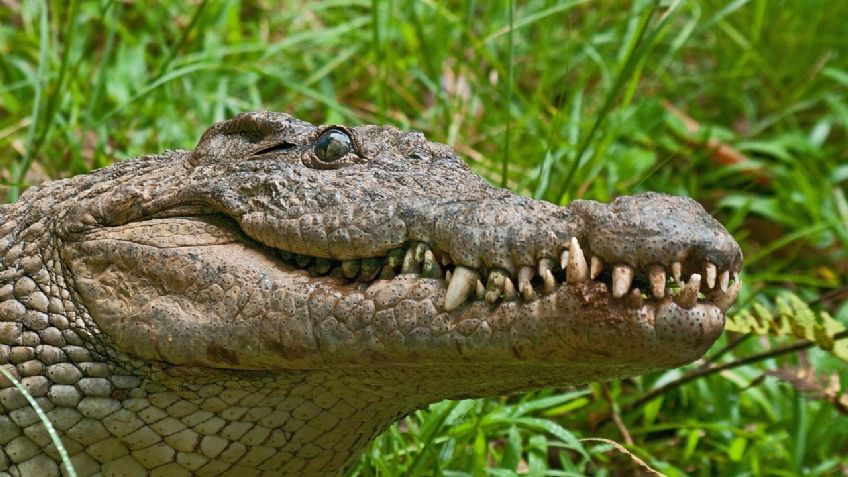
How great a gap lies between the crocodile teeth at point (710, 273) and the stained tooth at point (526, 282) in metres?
0.35

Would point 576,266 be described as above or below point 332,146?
below

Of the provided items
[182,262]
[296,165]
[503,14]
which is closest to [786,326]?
[296,165]

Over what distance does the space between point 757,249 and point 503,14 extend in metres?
1.84

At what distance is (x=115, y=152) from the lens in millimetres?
4738

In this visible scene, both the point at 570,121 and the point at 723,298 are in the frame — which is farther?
the point at 570,121

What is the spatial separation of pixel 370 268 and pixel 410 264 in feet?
0.39

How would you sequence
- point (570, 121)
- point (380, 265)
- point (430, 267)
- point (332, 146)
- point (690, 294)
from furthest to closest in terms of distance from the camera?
1. point (570, 121)
2. point (332, 146)
3. point (380, 265)
4. point (430, 267)
5. point (690, 294)

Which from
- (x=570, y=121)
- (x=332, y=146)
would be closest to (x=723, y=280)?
(x=332, y=146)

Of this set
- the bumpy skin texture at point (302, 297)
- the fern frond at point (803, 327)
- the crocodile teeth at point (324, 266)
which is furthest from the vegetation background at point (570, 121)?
the crocodile teeth at point (324, 266)

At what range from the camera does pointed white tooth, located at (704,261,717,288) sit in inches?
89.2

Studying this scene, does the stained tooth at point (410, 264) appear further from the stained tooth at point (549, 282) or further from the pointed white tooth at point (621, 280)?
the pointed white tooth at point (621, 280)

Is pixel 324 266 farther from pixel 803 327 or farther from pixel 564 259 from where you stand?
pixel 803 327

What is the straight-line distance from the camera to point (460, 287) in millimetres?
2412

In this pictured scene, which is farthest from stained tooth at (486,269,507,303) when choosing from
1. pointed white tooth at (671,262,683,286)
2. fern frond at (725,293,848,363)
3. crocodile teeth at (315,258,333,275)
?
fern frond at (725,293,848,363)
